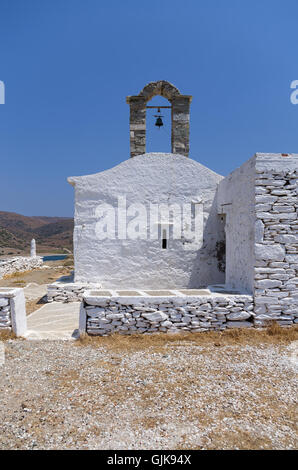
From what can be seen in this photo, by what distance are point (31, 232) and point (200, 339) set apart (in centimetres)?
Answer: 5414

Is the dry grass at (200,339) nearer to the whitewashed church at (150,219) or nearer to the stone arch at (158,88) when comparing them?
the whitewashed church at (150,219)

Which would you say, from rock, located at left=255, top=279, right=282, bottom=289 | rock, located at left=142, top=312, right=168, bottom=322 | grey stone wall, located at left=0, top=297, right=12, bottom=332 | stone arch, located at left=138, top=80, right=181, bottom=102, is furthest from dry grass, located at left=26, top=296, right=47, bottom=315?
stone arch, located at left=138, top=80, right=181, bottom=102

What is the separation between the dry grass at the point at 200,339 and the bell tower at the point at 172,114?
6.22m

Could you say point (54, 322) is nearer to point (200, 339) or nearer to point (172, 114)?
point (200, 339)

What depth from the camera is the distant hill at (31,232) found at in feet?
136

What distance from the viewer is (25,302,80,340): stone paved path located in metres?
5.64

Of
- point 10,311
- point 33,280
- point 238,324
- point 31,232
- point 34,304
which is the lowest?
point 33,280

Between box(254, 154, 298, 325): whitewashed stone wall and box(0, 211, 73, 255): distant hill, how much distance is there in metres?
37.1

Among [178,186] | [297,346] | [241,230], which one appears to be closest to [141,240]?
[178,186]

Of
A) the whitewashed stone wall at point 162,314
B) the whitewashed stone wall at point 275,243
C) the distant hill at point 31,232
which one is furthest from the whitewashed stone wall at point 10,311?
the distant hill at point 31,232

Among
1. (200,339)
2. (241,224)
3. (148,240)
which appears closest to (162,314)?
(200,339)

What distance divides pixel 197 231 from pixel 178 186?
1.61 m

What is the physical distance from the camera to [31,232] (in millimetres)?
54125

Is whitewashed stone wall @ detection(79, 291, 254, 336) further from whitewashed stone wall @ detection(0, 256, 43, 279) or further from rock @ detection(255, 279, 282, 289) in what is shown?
whitewashed stone wall @ detection(0, 256, 43, 279)
